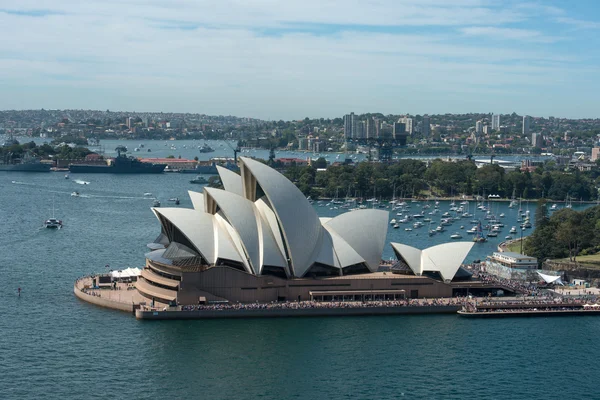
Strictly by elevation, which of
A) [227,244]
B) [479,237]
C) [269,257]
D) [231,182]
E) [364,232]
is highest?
[231,182]

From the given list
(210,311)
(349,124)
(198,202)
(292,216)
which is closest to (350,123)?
(349,124)

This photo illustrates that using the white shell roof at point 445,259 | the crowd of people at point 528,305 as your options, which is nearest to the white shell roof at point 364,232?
the white shell roof at point 445,259

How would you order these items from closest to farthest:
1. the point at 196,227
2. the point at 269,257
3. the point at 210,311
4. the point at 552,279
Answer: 1. the point at 210,311
2. the point at 269,257
3. the point at 196,227
4. the point at 552,279

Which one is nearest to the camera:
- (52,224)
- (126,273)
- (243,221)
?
A: (243,221)

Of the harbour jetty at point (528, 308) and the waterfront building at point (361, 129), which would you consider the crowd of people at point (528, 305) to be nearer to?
the harbour jetty at point (528, 308)

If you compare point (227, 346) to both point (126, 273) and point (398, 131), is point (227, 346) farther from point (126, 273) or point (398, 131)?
point (398, 131)

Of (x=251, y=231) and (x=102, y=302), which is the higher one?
(x=251, y=231)
